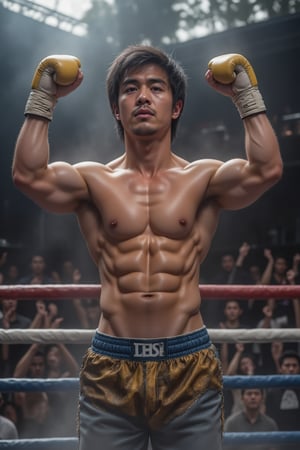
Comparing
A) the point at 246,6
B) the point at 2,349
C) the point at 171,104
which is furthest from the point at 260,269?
the point at 246,6

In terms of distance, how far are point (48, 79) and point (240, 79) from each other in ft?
1.84

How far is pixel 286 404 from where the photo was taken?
4.75m

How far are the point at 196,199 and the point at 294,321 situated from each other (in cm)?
395

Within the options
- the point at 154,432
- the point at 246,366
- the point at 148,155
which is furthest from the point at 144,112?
the point at 246,366

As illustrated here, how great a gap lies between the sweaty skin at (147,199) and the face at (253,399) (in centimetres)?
238

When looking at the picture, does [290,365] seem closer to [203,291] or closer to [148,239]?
[203,291]

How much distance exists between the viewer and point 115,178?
2.09 meters

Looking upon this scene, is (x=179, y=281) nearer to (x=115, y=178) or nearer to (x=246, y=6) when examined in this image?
(x=115, y=178)

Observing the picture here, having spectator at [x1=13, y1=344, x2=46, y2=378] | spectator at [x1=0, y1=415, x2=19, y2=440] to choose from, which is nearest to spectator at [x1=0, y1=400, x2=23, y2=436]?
spectator at [x1=13, y1=344, x2=46, y2=378]

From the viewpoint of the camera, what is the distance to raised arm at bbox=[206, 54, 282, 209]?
198cm

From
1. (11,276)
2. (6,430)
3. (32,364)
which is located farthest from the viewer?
(11,276)

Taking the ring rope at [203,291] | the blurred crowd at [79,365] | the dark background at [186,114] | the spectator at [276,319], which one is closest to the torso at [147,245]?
the ring rope at [203,291]

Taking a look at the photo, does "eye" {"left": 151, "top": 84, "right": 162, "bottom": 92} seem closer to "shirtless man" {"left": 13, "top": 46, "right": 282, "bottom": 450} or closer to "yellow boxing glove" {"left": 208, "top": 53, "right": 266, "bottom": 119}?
"shirtless man" {"left": 13, "top": 46, "right": 282, "bottom": 450}

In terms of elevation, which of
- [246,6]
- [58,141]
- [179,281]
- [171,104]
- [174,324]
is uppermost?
[246,6]
